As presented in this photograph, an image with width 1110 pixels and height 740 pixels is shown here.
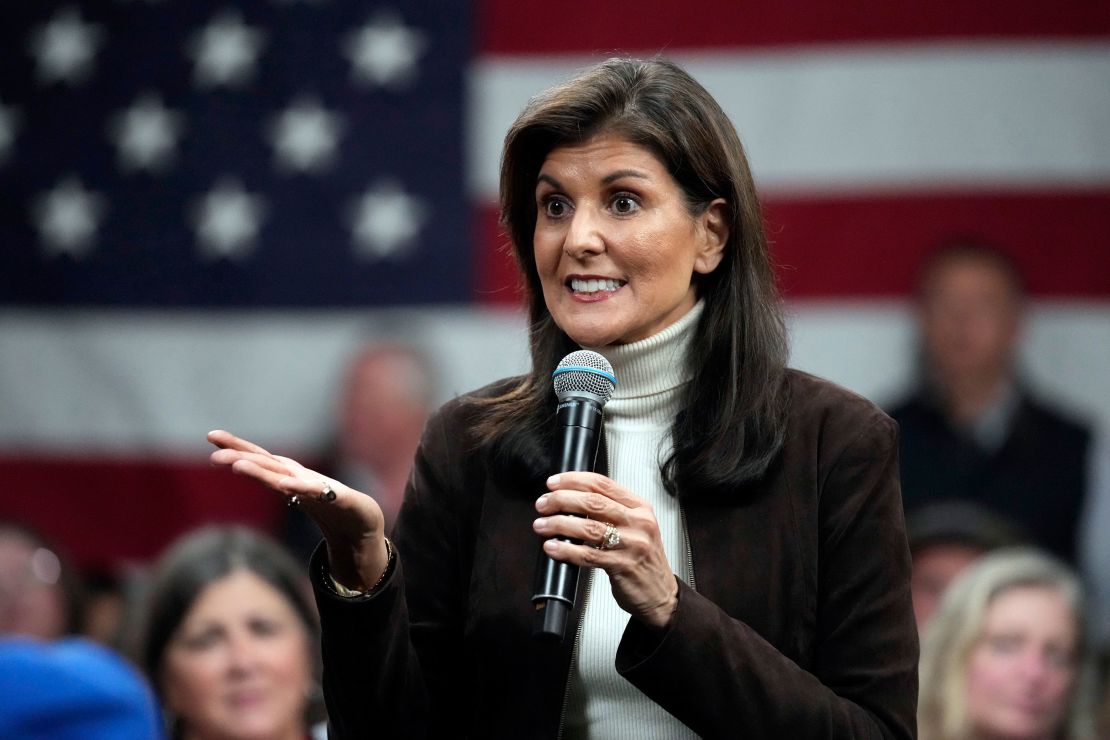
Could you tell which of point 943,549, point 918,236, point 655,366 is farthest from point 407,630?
point 918,236

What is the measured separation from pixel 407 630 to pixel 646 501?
34 cm

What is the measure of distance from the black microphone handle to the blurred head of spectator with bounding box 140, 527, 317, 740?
1731mm

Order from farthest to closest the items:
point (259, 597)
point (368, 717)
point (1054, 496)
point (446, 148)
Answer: point (446, 148) < point (1054, 496) < point (259, 597) < point (368, 717)

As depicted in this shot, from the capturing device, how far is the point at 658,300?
222cm

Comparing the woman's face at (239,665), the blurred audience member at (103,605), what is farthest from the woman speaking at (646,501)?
the blurred audience member at (103,605)

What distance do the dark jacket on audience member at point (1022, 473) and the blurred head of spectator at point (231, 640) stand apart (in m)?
2.44

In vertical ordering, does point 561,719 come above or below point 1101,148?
below

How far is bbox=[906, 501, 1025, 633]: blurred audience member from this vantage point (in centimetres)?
474

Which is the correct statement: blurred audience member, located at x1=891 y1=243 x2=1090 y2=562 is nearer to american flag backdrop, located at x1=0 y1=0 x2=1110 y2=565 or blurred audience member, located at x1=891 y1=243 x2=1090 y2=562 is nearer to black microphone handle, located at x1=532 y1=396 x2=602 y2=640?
american flag backdrop, located at x1=0 y1=0 x2=1110 y2=565

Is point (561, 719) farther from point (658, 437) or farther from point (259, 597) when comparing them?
point (259, 597)

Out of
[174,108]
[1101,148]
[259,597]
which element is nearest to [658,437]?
[259,597]

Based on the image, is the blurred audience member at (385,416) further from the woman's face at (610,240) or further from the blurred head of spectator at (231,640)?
the woman's face at (610,240)

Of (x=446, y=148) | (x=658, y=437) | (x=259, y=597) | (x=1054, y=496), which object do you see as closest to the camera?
(x=658, y=437)

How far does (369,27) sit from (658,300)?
4109 millimetres
